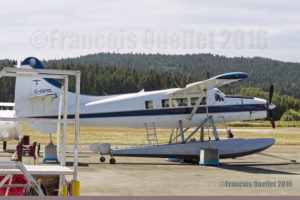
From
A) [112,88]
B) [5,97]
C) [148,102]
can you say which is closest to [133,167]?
[148,102]

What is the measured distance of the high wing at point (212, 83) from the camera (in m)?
19.5

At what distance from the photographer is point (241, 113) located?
23.4 m

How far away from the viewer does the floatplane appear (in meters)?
21.0

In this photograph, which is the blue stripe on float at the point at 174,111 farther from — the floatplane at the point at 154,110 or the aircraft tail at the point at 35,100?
the aircraft tail at the point at 35,100

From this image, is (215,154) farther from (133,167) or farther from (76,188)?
(76,188)

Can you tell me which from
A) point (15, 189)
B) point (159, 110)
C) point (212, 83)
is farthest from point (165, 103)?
point (15, 189)

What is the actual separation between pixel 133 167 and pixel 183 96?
4497mm

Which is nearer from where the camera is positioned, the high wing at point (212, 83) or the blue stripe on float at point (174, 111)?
the high wing at point (212, 83)

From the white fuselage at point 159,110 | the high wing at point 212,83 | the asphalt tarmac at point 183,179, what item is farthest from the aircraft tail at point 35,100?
the high wing at point 212,83

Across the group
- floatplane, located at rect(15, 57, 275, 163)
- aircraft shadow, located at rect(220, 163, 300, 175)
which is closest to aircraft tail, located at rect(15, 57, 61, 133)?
floatplane, located at rect(15, 57, 275, 163)

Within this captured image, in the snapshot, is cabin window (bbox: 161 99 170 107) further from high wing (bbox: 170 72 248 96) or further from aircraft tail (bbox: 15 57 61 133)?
aircraft tail (bbox: 15 57 61 133)

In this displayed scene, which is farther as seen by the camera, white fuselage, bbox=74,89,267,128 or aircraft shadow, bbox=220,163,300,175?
white fuselage, bbox=74,89,267,128

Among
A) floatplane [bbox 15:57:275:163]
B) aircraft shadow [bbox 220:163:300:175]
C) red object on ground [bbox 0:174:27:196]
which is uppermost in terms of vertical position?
floatplane [bbox 15:57:275:163]

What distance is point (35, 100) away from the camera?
21156 millimetres
